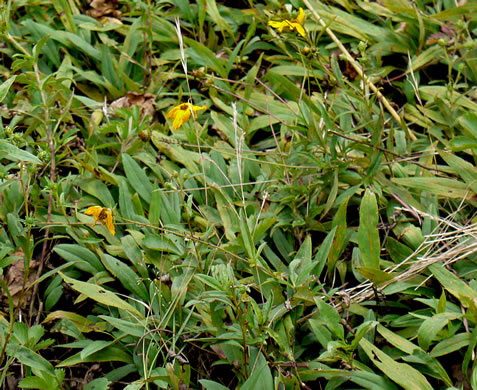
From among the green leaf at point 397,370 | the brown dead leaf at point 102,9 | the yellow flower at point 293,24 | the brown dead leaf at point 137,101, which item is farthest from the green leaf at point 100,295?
the brown dead leaf at point 102,9

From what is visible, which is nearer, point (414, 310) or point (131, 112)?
point (414, 310)

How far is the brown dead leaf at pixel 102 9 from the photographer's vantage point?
299 centimetres

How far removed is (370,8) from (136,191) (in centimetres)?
148

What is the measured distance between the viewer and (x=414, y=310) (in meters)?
1.90

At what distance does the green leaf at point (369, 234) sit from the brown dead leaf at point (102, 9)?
177 cm

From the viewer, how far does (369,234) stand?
1941 millimetres

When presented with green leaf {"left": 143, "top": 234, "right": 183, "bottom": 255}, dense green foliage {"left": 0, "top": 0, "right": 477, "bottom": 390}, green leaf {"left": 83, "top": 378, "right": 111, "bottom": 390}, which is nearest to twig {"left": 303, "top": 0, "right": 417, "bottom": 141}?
dense green foliage {"left": 0, "top": 0, "right": 477, "bottom": 390}

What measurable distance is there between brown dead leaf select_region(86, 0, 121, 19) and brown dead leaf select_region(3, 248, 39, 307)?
4.65 feet

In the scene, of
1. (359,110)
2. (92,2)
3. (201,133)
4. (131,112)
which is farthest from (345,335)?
(92,2)

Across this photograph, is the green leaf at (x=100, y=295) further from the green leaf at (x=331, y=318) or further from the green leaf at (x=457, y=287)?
the green leaf at (x=457, y=287)

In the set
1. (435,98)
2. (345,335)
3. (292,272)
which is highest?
(435,98)

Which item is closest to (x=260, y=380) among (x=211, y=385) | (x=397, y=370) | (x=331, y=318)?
(x=211, y=385)

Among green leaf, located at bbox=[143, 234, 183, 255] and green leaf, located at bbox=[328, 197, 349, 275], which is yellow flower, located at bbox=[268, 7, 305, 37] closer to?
green leaf, located at bbox=[328, 197, 349, 275]

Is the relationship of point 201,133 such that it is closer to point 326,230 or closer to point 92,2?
point 326,230
